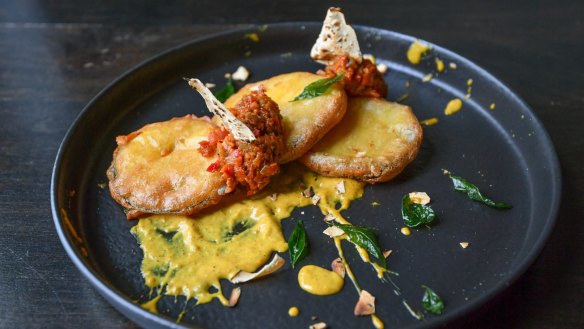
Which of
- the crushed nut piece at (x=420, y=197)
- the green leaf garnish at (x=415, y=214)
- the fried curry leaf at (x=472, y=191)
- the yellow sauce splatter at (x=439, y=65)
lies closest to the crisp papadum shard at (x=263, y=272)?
the green leaf garnish at (x=415, y=214)

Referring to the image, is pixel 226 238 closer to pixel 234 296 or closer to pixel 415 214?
pixel 234 296

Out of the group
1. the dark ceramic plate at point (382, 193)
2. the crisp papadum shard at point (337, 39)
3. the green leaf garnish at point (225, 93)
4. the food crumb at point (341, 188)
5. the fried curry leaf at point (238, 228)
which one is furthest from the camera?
the green leaf garnish at point (225, 93)

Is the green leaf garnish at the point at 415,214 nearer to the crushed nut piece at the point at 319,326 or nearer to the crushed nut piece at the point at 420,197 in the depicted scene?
the crushed nut piece at the point at 420,197

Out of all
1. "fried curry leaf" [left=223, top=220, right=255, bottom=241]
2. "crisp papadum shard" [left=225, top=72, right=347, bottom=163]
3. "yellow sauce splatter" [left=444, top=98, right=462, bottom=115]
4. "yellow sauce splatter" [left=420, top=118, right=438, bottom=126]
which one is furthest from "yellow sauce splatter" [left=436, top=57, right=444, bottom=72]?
"fried curry leaf" [left=223, top=220, right=255, bottom=241]

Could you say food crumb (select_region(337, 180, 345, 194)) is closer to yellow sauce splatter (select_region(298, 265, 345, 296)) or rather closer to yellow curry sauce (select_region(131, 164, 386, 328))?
yellow curry sauce (select_region(131, 164, 386, 328))

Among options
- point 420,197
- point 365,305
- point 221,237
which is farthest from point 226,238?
point 420,197
